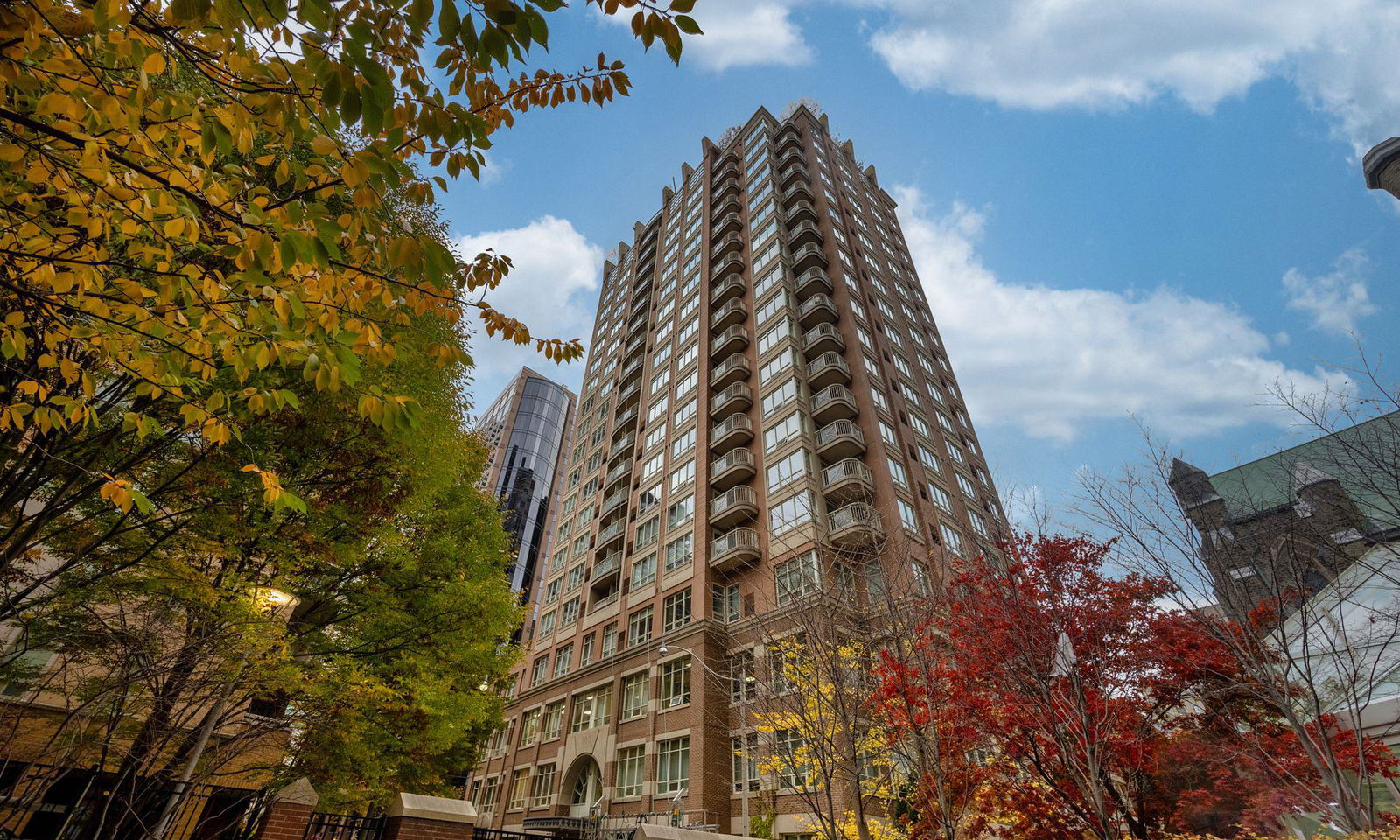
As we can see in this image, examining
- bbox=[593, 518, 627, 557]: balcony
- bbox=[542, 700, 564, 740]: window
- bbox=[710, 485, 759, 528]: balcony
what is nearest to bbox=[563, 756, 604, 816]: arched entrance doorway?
bbox=[542, 700, 564, 740]: window

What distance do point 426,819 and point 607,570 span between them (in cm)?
3022

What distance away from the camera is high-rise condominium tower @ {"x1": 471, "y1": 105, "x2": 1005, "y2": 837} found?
25.5 metres

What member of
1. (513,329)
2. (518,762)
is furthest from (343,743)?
(518,762)

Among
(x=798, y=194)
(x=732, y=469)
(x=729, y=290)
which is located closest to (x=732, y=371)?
(x=732, y=469)

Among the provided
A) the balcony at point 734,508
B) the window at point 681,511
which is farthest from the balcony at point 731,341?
the balcony at point 734,508

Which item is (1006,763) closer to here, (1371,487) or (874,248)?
(1371,487)

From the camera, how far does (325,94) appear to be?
239 centimetres

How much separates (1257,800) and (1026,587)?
1010 cm

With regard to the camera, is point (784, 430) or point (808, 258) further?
point (808, 258)

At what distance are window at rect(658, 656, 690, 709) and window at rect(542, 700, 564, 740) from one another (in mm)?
8816

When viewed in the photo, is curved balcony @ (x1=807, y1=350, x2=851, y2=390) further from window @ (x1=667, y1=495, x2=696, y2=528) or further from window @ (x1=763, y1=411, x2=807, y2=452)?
window @ (x1=667, y1=495, x2=696, y2=528)

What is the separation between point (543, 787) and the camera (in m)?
32.0

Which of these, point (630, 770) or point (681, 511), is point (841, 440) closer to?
point (681, 511)

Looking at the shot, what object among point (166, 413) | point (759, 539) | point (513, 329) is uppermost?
point (759, 539)
